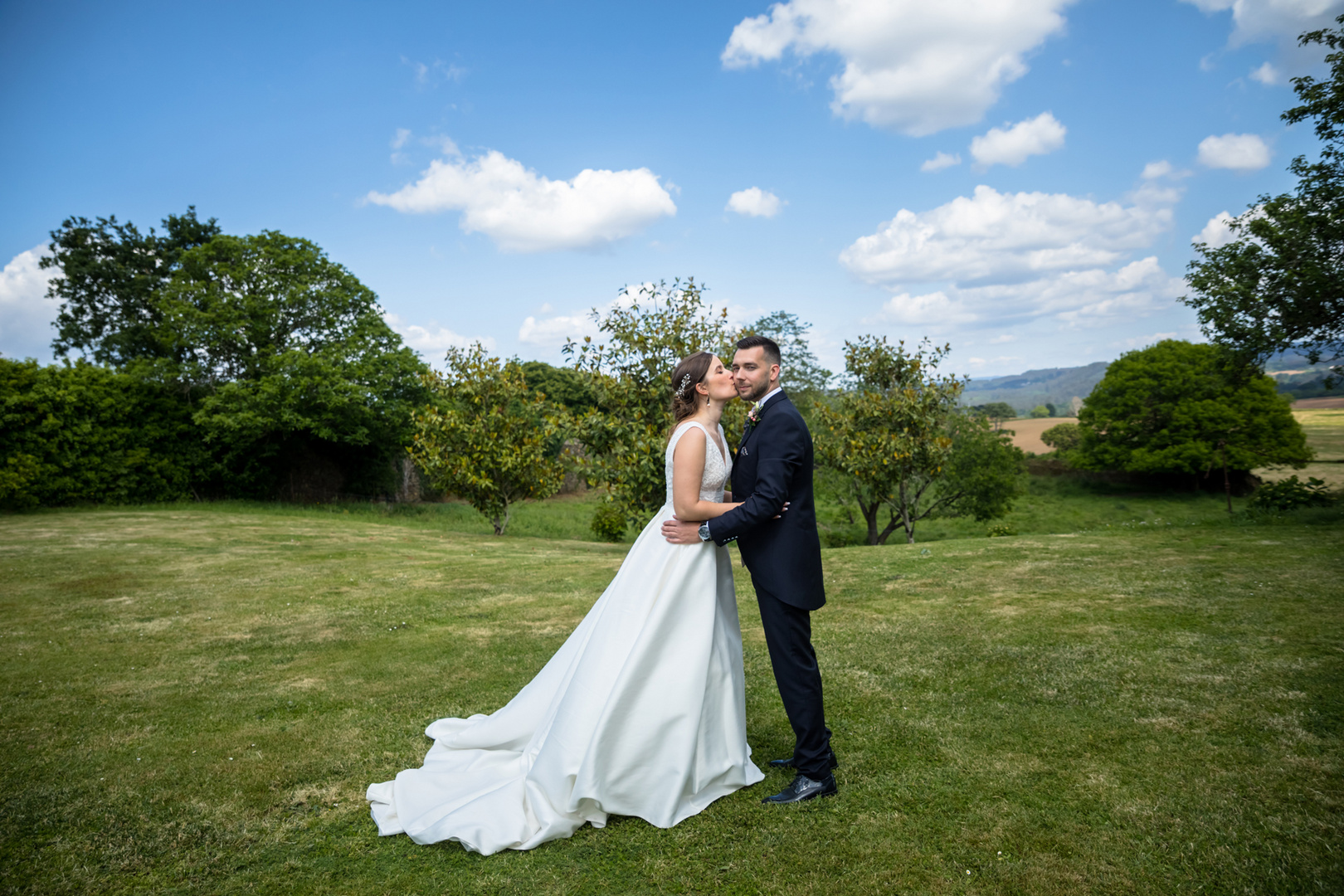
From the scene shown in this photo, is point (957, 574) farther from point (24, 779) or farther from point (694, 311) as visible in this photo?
point (24, 779)

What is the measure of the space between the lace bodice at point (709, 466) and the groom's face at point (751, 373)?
0.30 m

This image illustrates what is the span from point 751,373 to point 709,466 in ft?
2.06

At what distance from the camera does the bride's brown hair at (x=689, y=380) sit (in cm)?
416

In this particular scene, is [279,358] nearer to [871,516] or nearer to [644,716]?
[871,516]

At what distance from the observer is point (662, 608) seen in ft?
13.3

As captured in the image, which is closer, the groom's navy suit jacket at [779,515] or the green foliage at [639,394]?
the groom's navy suit jacket at [779,515]

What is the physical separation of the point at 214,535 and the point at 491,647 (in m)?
12.1

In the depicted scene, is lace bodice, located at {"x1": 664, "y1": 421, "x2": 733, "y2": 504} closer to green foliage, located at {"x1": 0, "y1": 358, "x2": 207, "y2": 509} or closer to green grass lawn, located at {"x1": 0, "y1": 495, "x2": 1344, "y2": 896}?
green grass lawn, located at {"x1": 0, "y1": 495, "x2": 1344, "y2": 896}

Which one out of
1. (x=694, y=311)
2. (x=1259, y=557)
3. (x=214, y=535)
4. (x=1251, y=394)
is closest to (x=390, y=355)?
(x=214, y=535)

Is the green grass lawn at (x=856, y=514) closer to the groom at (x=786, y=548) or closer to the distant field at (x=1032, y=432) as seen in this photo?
the distant field at (x=1032, y=432)

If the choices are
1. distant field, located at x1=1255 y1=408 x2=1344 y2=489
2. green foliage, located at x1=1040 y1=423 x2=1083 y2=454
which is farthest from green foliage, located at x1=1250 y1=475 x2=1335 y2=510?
green foliage, located at x1=1040 y1=423 x2=1083 y2=454

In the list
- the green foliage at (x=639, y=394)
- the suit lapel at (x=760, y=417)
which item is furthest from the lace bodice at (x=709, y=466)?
the green foliage at (x=639, y=394)

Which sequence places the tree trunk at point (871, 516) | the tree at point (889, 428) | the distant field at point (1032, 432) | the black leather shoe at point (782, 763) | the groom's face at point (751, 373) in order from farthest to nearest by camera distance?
the distant field at point (1032, 432)
the tree trunk at point (871, 516)
the tree at point (889, 428)
the black leather shoe at point (782, 763)
the groom's face at point (751, 373)

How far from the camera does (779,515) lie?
3.96 metres
